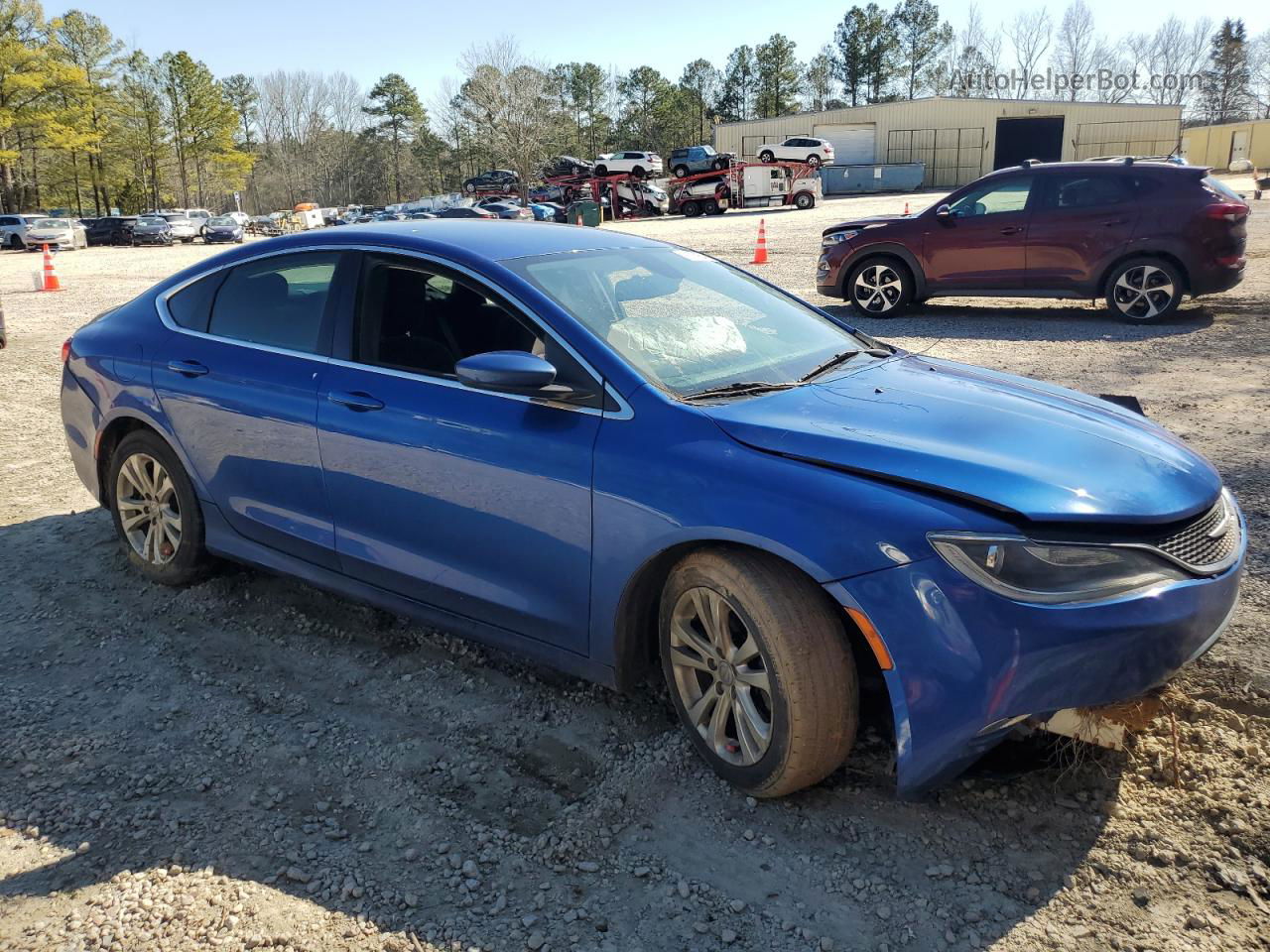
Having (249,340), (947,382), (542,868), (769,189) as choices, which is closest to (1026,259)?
(947,382)

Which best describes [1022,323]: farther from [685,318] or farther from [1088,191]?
[685,318]

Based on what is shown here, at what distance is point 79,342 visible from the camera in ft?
15.5

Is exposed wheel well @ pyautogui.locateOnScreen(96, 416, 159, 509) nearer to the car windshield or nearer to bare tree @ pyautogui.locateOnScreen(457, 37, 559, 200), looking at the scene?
the car windshield

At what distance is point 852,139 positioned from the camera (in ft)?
223

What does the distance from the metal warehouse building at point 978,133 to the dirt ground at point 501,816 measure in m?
67.8

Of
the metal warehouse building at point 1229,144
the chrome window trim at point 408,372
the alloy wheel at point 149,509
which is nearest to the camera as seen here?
the chrome window trim at point 408,372

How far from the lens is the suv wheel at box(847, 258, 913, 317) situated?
1202cm

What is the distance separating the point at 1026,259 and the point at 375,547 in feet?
32.1

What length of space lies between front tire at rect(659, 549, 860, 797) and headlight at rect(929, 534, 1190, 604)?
0.40 meters

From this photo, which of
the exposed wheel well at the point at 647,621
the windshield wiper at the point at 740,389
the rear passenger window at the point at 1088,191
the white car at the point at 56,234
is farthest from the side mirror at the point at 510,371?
the white car at the point at 56,234

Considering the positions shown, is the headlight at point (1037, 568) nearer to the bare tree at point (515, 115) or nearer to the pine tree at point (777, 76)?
the bare tree at point (515, 115)

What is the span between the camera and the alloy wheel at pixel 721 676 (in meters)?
2.77

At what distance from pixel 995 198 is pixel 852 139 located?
200 feet

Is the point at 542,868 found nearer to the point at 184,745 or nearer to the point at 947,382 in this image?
the point at 184,745
